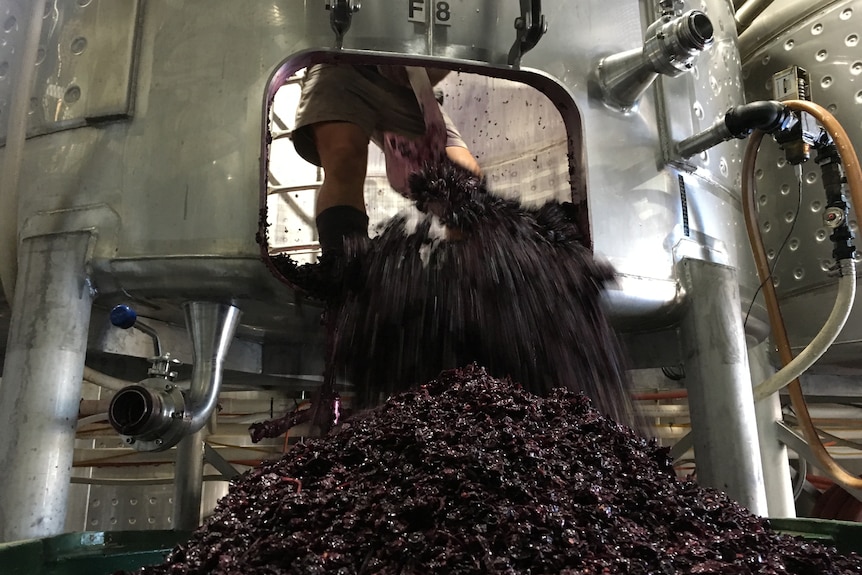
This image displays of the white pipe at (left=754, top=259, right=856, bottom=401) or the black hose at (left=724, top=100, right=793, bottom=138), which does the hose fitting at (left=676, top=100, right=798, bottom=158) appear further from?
→ the white pipe at (left=754, top=259, right=856, bottom=401)

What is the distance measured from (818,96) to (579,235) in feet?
3.63

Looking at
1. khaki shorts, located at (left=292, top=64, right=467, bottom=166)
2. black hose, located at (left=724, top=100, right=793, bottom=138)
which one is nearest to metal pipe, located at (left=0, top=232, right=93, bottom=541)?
khaki shorts, located at (left=292, top=64, right=467, bottom=166)

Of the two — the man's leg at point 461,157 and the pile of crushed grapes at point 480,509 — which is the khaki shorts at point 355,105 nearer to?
the man's leg at point 461,157

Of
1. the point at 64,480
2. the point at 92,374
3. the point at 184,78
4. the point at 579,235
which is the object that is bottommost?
the point at 64,480

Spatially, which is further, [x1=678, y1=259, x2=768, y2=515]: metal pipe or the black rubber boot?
the black rubber boot

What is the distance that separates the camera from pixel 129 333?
4.31 feet

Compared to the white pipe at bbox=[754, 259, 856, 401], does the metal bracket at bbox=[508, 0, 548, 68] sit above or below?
above

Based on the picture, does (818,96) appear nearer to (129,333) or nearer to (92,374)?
(129,333)

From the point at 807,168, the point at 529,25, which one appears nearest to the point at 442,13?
the point at 529,25

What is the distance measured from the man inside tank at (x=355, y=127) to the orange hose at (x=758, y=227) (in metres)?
0.63

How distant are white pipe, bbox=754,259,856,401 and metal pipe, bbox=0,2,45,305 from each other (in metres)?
1.48

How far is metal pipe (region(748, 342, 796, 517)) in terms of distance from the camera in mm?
1648

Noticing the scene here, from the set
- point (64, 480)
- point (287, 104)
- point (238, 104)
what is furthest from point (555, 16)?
point (287, 104)

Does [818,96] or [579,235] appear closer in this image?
[579,235]
